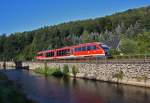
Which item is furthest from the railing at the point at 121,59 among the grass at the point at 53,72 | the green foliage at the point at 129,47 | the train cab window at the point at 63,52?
the green foliage at the point at 129,47

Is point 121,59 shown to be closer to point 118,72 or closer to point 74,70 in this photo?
point 118,72

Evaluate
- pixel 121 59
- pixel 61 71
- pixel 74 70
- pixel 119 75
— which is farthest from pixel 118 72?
pixel 61 71

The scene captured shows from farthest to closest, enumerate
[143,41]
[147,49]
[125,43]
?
[125,43]
[143,41]
[147,49]

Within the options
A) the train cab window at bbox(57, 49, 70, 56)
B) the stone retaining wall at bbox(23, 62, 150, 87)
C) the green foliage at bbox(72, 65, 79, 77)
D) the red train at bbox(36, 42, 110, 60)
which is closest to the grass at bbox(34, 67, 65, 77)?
the red train at bbox(36, 42, 110, 60)

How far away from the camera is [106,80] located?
45.7 metres

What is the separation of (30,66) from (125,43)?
3596 centimetres

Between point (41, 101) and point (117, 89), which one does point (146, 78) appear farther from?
point (41, 101)

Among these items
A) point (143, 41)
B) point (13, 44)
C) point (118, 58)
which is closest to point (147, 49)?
point (143, 41)

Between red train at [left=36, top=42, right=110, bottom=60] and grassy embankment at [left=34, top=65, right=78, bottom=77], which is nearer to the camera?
red train at [left=36, top=42, right=110, bottom=60]

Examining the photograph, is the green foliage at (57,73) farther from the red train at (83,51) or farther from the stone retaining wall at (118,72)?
the stone retaining wall at (118,72)

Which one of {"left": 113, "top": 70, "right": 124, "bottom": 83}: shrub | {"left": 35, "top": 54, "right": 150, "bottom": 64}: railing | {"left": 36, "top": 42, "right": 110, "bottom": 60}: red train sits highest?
{"left": 36, "top": 42, "right": 110, "bottom": 60}: red train

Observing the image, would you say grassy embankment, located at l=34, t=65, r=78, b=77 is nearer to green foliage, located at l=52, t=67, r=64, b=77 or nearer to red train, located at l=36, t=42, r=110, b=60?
green foliage, located at l=52, t=67, r=64, b=77

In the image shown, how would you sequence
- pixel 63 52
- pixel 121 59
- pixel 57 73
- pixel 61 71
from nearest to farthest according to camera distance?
pixel 121 59 → pixel 57 73 → pixel 61 71 → pixel 63 52

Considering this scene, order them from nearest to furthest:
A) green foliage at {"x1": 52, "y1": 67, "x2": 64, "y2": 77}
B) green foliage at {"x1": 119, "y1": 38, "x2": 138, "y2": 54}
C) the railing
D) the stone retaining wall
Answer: the stone retaining wall, the railing, green foliage at {"x1": 52, "y1": 67, "x2": 64, "y2": 77}, green foliage at {"x1": 119, "y1": 38, "x2": 138, "y2": 54}
